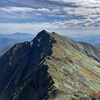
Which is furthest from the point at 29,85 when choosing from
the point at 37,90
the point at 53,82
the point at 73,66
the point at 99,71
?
the point at 99,71

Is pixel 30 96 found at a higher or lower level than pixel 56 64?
lower

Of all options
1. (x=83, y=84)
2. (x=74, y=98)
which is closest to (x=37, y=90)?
(x=83, y=84)

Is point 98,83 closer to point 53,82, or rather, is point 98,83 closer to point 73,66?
point 73,66

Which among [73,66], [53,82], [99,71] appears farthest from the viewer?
[99,71]

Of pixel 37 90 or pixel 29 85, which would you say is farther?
pixel 29 85

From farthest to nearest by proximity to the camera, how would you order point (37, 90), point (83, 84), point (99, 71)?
1. point (99, 71)
2. point (83, 84)
3. point (37, 90)

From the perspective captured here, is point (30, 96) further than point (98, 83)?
No

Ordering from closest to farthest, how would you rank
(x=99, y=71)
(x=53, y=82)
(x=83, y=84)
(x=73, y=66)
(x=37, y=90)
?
1. (x=53, y=82)
2. (x=37, y=90)
3. (x=83, y=84)
4. (x=73, y=66)
5. (x=99, y=71)

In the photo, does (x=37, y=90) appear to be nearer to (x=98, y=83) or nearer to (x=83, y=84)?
(x=83, y=84)

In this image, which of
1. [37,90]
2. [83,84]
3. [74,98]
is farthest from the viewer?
[83,84]
